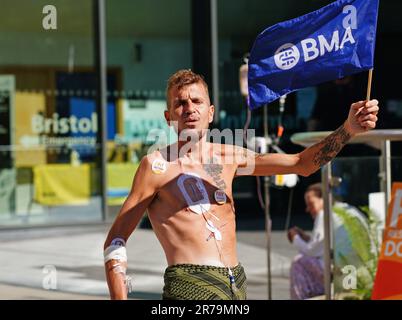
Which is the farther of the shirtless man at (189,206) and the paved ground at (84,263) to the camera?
the paved ground at (84,263)

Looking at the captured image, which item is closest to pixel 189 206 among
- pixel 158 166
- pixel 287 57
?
pixel 158 166

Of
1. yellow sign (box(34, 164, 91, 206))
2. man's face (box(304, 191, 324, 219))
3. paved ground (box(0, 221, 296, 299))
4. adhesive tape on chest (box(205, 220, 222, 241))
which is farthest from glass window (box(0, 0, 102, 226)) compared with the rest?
adhesive tape on chest (box(205, 220, 222, 241))

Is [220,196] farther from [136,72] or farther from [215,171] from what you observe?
[136,72]

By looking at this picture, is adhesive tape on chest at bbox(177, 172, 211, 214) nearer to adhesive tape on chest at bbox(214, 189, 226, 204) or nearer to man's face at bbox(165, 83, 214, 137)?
adhesive tape on chest at bbox(214, 189, 226, 204)

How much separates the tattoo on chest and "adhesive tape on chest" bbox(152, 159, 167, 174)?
18 cm

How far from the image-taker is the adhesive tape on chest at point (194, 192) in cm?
392

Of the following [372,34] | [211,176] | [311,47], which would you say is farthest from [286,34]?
[211,176]

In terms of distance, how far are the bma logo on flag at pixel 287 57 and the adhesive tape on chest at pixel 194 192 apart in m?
0.94

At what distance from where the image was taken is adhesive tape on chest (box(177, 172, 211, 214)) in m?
3.92

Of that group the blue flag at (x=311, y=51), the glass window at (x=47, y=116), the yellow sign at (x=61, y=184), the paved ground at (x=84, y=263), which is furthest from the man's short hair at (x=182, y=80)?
the yellow sign at (x=61, y=184)

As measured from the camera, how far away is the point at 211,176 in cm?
401

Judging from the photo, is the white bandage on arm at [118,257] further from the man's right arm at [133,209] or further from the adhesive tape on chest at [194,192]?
the adhesive tape on chest at [194,192]

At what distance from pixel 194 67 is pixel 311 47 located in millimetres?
9724

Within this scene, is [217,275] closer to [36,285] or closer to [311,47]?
[311,47]
